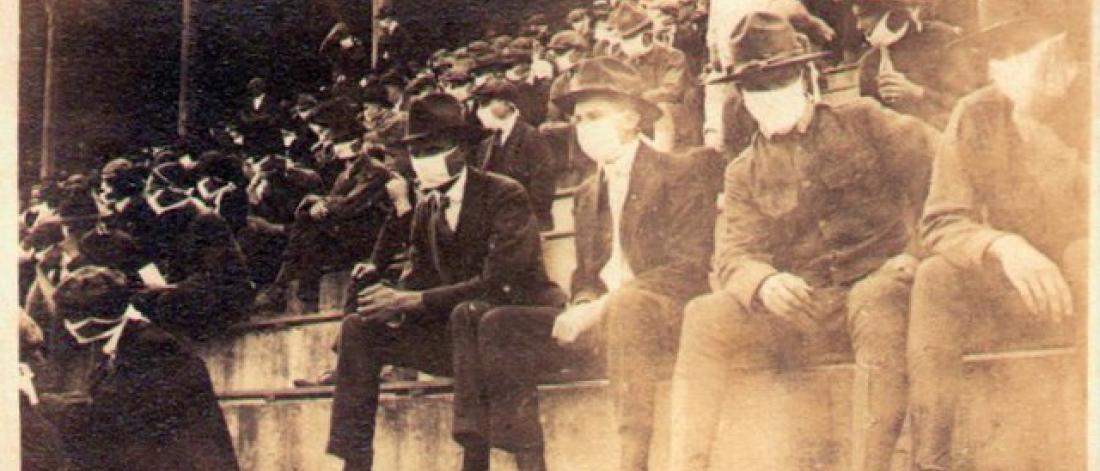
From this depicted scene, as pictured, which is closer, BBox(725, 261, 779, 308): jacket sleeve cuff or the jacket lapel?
BBox(725, 261, 779, 308): jacket sleeve cuff

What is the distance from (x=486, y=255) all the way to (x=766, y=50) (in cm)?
146

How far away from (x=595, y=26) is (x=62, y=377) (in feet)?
9.29

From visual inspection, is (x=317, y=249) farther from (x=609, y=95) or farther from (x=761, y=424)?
(x=761, y=424)

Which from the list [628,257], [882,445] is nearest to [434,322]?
[628,257]

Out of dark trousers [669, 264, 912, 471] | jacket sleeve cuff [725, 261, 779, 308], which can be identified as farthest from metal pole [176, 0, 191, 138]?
jacket sleeve cuff [725, 261, 779, 308]

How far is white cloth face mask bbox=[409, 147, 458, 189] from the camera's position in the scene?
7.20 metres

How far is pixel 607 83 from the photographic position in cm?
702

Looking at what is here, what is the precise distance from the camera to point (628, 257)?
6.91 m

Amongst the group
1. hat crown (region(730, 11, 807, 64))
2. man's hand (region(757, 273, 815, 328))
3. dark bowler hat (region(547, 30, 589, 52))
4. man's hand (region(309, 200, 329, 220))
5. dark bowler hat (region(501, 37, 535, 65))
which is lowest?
man's hand (region(757, 273, 815, 328))

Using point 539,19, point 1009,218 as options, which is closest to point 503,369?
point 539,19

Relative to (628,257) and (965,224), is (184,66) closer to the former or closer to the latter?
(628,257)

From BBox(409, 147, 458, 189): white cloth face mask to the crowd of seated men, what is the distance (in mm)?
15

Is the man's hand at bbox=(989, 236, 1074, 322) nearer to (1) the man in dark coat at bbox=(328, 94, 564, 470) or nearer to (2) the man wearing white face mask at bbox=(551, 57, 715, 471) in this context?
(2) the man wearing white face mask at bbox=(551, 57, 715, 471)

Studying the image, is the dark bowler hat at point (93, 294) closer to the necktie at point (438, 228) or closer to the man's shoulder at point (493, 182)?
the necktie at point (438, 228)
